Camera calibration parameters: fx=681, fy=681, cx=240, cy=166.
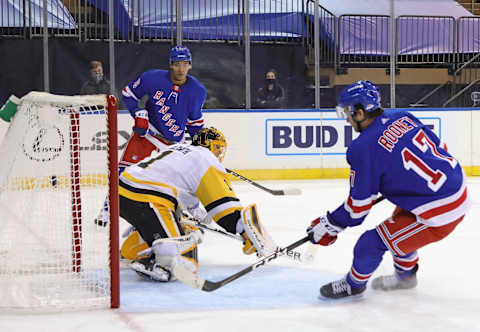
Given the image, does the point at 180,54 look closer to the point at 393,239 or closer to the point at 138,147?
the point at 138,147

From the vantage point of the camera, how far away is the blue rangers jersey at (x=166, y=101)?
12.1 ft

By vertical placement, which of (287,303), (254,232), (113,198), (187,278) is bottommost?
(287,303)

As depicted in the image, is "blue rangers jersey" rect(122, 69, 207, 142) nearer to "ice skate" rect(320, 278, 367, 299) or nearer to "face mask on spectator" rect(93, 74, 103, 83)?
"ice skate" rect(320, 278, 367, 299)

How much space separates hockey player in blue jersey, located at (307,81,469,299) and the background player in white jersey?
5.01 ft

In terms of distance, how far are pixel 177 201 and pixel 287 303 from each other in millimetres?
568

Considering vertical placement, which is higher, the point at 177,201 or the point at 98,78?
the point at 98,78

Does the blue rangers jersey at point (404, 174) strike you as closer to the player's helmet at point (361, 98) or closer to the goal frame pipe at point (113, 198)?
the player's helmet at point (361, 98)

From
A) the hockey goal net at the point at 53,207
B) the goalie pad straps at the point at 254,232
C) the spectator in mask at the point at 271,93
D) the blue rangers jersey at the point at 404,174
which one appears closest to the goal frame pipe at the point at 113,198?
the hockey goal net at the point at 53,207

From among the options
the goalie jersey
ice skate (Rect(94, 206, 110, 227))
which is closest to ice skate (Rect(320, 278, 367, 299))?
the goalie jersey

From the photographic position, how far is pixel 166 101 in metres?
3.70

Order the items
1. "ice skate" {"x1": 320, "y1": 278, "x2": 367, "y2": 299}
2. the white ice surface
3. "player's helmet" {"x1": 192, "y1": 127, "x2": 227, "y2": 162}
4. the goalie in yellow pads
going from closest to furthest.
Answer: the white ice surface → "ice skate" {"x1": 320, "y1": 278, "x2": 367, "y2": 299} → the goalie in yellow pads → "player's helmet" {"x1": 192, "y1": 127, "x2": 227, "y2": 162}

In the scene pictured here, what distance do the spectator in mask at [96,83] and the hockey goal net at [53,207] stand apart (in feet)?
13.8

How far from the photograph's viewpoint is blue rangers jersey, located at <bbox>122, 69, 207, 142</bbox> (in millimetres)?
3689

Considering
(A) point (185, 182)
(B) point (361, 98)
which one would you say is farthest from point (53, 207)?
(B) point (361, 98)
